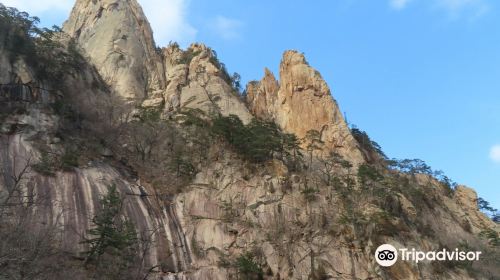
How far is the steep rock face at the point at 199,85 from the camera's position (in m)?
53.3

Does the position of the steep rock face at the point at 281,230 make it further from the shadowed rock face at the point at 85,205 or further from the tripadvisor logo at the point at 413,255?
the shadowed rock face at the point at 85,205

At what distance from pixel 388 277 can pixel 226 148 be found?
1618 cm

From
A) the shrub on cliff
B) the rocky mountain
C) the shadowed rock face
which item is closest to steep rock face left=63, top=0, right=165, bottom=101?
the rocky mountain

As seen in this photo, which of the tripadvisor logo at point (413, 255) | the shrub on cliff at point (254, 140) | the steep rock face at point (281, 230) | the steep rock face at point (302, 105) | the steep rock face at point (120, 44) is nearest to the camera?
the steep rock face at point (281, 230)

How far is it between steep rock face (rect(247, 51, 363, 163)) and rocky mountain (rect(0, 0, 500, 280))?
22 cm

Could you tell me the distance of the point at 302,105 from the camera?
5622 centimetres

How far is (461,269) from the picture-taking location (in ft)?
132

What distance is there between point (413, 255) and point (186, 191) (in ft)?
56.1

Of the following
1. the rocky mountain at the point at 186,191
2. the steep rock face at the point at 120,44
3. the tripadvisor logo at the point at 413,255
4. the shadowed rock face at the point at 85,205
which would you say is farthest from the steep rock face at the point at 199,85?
the tripadvisor logo at the point at 413,255

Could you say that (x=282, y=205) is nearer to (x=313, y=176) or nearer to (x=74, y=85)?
(x=313, y=176)

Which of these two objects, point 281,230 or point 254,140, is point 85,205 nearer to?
point 281,230

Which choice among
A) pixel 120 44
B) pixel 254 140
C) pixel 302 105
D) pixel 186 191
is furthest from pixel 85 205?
pixel 120 44

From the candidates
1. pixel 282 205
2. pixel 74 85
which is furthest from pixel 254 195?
pixel 74 85

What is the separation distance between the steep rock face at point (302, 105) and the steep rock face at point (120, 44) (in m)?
13.1
